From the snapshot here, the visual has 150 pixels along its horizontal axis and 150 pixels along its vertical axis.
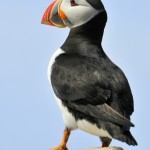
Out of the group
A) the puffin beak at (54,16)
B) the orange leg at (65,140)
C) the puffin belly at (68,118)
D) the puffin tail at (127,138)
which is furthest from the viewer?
the puffin beak at (54,16)

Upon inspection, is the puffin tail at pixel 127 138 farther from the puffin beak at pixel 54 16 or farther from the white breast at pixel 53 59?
the puffin beak at pixel 54 16

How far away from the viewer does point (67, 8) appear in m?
10.9

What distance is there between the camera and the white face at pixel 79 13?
422 inches

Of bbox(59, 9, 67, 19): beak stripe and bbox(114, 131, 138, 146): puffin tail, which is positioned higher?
bbox(59, 9, 67, 19): beak stripe

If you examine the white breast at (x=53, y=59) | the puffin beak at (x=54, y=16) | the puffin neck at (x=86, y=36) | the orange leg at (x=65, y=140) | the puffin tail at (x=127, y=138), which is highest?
the puffin beak at (x=54, y=16)

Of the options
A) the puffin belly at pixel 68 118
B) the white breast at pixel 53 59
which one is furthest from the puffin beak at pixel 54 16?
the puffin belly at pixel 68 118

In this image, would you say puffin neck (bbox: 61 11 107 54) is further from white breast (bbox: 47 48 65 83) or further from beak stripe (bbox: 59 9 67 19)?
beak stripe (bbox: 59 9 67 19)

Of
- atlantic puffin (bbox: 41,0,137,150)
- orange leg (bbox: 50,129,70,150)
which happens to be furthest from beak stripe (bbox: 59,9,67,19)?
orange leg (bbox: 50,129,70,150)

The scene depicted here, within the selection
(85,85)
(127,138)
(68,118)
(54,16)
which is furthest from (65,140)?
(54,16)

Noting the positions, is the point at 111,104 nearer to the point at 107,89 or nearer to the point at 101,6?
the point at 107,89

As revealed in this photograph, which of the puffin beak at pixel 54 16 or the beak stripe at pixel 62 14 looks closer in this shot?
the beak stripe at pixel 62 14

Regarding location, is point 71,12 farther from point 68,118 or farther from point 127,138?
point 127,138

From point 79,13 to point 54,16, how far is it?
19.0 inches

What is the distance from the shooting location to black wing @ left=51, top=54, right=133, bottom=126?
9.59 m
